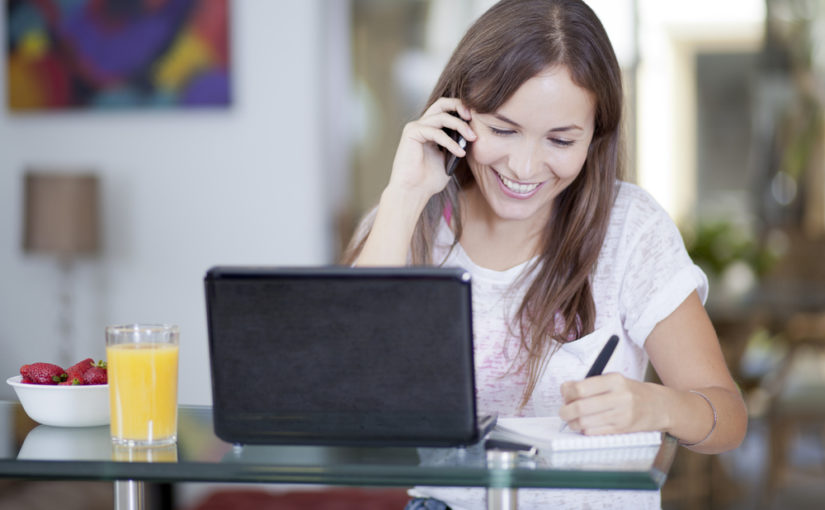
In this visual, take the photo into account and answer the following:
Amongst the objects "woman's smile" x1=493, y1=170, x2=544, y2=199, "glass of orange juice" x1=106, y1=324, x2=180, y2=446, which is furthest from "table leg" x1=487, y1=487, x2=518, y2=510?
"woman's smile" x1=493, y1=170, x2=544, y2=199

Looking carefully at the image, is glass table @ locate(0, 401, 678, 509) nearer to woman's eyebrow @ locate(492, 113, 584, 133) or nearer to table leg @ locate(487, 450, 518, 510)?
table leg @ locate(487, 450, 518, 510)

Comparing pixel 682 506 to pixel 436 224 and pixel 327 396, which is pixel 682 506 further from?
pixel 327 396

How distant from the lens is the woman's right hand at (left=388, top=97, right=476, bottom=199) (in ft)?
5.30

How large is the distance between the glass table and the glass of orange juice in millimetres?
27

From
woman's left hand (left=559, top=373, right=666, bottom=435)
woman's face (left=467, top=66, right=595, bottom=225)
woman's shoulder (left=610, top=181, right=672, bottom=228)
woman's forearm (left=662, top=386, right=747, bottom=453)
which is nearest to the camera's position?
woman's left hand (left=559, top=373, right=666, bottom=435)

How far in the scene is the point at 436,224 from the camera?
177cm

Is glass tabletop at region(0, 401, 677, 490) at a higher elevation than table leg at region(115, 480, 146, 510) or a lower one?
higher

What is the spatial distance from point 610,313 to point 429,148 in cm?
41

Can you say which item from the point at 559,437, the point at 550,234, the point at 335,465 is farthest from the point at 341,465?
the point at 550,234

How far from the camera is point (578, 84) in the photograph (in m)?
1.53

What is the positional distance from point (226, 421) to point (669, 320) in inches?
29.4

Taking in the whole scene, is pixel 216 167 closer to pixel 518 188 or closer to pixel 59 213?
pixel 59 213

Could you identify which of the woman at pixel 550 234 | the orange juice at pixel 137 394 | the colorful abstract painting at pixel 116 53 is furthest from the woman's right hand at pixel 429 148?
the colorful abstract painting at pixel 116 53

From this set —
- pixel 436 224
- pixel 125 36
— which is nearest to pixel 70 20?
pixel 125 36
